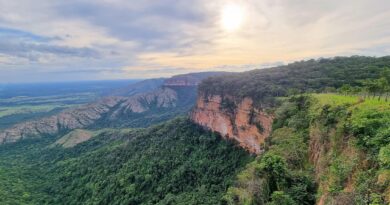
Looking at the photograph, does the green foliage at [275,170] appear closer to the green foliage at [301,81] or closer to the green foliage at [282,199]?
the green foliage at [282,199]

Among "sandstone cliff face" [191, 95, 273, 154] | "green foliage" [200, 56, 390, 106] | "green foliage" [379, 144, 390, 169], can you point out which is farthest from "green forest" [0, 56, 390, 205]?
"sandstone cliff face" [191, 95, 273, 154]

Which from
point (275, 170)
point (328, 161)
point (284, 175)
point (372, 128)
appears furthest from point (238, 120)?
point (372, 128)

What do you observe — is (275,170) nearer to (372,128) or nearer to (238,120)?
(372,128)

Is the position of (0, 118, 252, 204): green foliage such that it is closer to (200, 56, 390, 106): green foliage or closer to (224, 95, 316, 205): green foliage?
(200, 56, 390, 106): green foliage

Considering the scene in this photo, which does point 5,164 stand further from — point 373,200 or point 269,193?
point 373,200

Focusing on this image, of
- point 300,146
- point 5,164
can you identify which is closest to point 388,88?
point 300,146

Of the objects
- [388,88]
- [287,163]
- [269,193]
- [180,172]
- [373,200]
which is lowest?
[180,172]

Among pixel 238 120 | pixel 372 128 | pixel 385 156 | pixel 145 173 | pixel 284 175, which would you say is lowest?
pixel 145 173

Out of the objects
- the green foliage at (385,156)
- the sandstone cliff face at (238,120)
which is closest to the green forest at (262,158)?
the green foliage at (385,156)
